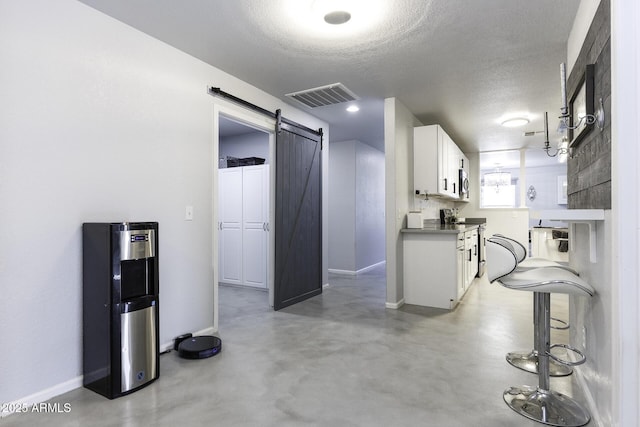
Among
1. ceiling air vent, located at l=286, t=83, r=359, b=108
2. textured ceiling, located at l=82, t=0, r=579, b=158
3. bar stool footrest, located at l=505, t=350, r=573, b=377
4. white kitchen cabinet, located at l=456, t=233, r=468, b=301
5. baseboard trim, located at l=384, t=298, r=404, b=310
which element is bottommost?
bar stool footrest, located at l=505, t=350, r=573, b=377

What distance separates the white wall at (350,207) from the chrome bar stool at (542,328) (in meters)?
4.53

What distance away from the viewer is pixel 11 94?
78.7 inches

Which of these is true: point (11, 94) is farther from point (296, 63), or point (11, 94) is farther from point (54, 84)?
point (296, 63)

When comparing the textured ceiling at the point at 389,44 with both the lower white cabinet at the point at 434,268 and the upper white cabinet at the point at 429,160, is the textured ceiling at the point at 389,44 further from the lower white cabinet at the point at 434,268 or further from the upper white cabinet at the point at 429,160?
the lower white cabinet at the point at 434,268

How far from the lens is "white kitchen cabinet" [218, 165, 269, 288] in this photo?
5129mm

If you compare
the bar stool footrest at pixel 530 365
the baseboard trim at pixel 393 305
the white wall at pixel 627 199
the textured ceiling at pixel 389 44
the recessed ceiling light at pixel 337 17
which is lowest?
the bar stool footrest at pixel 530 365

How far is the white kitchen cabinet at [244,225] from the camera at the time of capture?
5.13m

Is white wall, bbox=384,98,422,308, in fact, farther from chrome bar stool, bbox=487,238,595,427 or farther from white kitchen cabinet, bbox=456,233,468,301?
chrome bar stool, bbox=487,238,595,427

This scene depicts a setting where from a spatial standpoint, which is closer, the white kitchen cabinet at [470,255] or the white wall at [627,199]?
the white wall at [627,199]

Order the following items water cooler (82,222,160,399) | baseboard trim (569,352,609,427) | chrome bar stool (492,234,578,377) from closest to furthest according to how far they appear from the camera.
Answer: baseboard trim (569,352,609,427), water cooler (82,222,160,399), chrome bar stool (492,234,578,377)

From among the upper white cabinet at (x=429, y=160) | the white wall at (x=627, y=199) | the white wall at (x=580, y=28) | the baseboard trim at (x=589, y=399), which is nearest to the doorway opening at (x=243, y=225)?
the upper white cabinet at (x=429, y=160)

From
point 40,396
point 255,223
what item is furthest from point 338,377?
point 255,223

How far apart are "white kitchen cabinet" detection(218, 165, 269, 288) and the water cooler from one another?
2.78 m

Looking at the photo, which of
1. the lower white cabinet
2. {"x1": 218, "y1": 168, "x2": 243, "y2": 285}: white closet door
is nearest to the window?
the lower white cabinet
